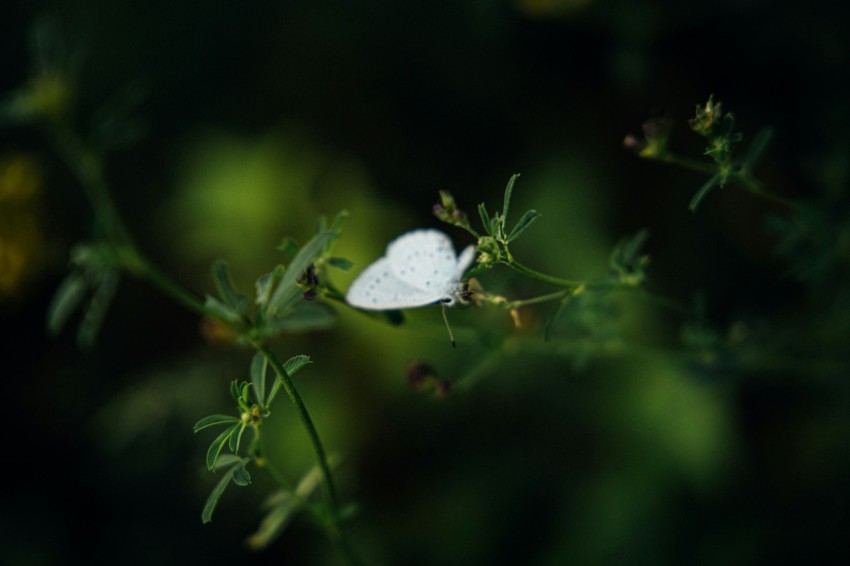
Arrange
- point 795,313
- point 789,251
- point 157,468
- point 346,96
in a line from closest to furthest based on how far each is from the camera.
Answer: point 789,251 < point 795,313 < point 157,468 < point 346,96

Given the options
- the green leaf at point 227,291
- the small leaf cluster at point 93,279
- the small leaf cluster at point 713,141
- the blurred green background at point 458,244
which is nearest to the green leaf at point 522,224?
the small leaf cluster at point 713,141

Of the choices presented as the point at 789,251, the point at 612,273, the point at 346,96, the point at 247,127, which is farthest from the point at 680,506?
the point at 247,127

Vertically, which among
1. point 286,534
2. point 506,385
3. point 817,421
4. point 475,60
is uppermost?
point 475,60

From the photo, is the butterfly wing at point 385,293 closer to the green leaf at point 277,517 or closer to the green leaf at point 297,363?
the green leaf at point 297,363

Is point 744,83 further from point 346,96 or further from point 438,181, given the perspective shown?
point 346,96

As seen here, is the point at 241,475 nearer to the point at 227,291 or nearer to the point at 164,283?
the point at 227,291

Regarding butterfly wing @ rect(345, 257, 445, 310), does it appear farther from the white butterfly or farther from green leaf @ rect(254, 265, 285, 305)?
green leaf @ rect(254, 265, 285, 305)

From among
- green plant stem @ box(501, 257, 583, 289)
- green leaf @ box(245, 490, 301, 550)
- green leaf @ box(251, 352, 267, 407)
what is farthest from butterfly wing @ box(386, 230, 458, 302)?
green leaf @ box(245, 490, 301, 550)
